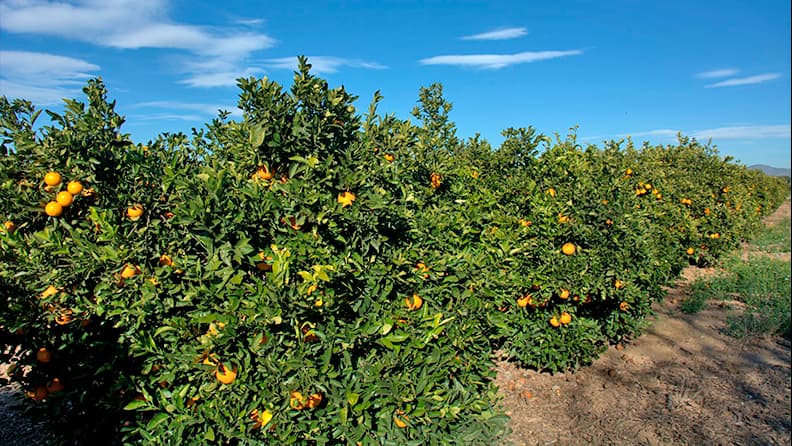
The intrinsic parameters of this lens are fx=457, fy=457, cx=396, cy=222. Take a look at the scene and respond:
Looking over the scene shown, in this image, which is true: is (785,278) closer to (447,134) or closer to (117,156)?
(447,134)

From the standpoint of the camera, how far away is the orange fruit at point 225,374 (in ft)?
6.77

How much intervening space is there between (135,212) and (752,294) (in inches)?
302

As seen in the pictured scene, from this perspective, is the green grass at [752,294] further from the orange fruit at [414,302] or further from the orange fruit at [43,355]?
the orange fruit at [43,355]

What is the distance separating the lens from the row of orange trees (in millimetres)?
2100

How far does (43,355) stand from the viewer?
2.45m

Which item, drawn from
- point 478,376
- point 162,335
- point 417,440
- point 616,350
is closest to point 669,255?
point 616,350

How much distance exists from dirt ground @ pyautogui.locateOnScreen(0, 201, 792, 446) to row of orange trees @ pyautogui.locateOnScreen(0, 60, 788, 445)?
1105 mm

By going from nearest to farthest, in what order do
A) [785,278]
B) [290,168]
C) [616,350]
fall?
[290,168], [616,350], [785,278]

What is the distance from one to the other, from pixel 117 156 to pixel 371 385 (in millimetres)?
1865

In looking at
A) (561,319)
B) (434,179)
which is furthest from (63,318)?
(561,319)

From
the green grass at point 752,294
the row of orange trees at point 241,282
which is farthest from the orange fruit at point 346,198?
the green grass at point 752,294

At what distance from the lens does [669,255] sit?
5613mm

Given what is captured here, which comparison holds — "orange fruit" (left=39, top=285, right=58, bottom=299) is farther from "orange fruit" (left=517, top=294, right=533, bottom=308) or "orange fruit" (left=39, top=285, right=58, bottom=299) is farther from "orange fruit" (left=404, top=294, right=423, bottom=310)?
"orange fruit" (left=517, top=294, right=533, bottom=308)

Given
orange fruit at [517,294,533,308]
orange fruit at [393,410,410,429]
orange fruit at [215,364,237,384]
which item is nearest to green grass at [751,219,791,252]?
orange fruit at [517,294,533,308]
